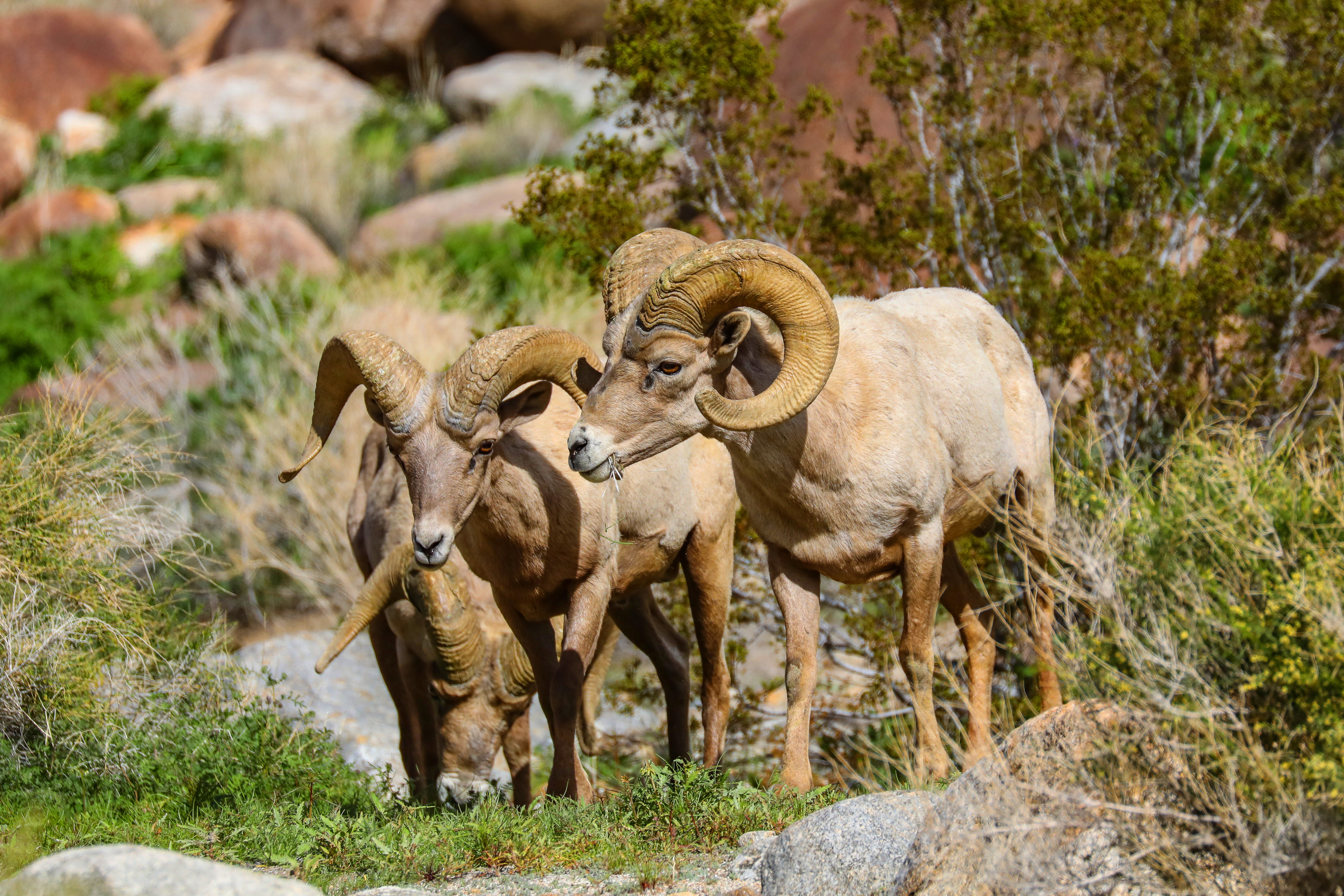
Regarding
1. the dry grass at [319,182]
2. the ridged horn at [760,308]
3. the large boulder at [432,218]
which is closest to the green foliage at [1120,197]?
the ridged horn at [760,308]

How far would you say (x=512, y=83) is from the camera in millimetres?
23766

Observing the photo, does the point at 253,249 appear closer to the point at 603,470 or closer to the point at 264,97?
the point at 264,97

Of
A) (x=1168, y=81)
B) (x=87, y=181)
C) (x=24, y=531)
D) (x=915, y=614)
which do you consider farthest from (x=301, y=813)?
(x=87, y=181)

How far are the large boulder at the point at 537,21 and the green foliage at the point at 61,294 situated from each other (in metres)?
8.24

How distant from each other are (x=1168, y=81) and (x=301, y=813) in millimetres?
8129

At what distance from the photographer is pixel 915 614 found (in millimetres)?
5953

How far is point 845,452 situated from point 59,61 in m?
24.1

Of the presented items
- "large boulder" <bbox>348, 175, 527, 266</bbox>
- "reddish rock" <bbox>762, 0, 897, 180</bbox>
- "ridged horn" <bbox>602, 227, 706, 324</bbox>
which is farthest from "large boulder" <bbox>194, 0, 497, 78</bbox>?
"ridged horn" <bbox>602, 227, 706, 324</bbox>

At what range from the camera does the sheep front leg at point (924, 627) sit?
5.91 meters

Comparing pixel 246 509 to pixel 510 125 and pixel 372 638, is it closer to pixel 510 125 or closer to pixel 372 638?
pixel 372 638

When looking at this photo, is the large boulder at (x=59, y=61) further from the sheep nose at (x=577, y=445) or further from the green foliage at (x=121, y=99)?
the sheep nose at (x=577, y=445)

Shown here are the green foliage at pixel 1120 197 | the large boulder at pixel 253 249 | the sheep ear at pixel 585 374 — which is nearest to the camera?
the sheep ear at pixel 585 374

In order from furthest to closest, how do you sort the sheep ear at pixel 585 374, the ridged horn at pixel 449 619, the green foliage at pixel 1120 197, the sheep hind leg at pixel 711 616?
the green foliage at pixel 1120 197 < the sheep hind leg at pixel 711 616 < the ridged horn at pixel 449 619 < the sheep ear at pixel 585 374

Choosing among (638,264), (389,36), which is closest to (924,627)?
(638,264)
